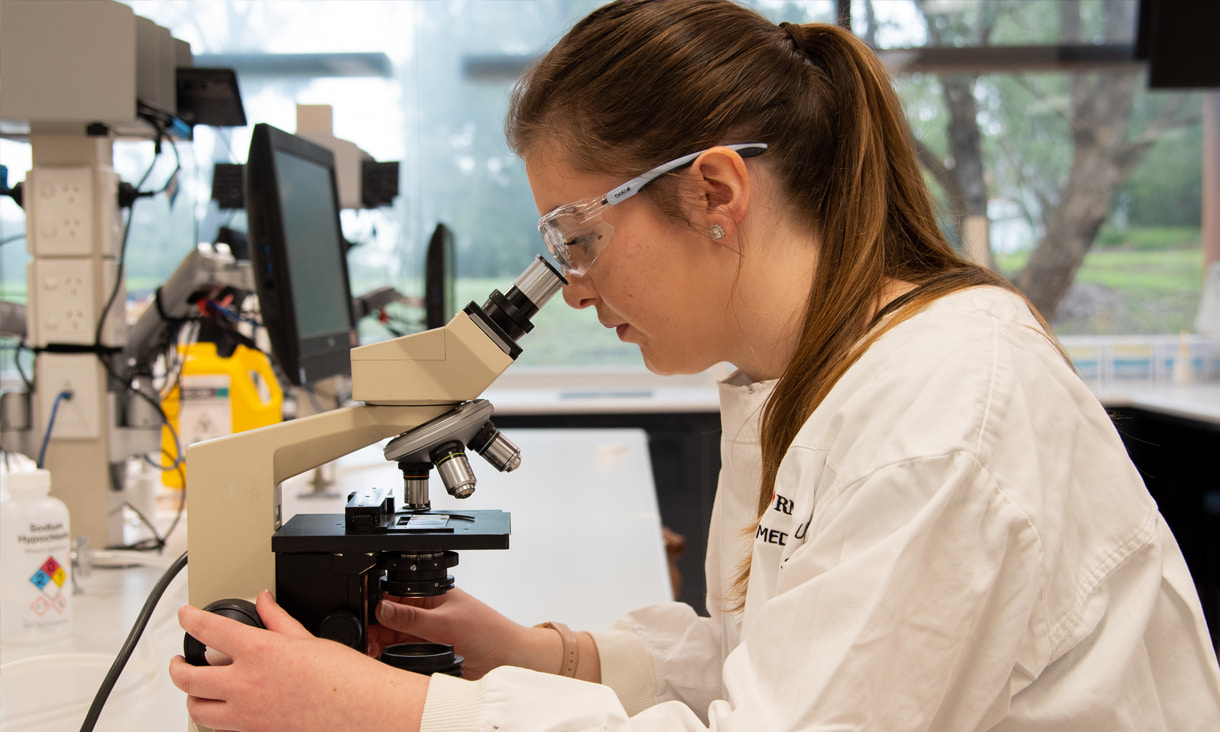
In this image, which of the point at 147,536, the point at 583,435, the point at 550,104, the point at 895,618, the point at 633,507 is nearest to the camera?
the point at 895,618

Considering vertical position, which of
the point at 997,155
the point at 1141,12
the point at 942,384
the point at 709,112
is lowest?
the point at 942,384

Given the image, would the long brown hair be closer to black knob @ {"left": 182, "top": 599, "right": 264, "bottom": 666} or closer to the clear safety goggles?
the clear safety goggles

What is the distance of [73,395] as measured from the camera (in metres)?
1.51

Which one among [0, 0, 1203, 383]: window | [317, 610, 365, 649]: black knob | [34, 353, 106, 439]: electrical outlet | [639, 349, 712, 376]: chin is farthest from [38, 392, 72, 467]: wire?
[0, 0, 1203, 383]: window

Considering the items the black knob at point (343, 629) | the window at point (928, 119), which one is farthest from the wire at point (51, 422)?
the window at point (928, 119)

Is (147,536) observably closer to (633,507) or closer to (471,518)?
(633,507)

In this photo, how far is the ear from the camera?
87cm

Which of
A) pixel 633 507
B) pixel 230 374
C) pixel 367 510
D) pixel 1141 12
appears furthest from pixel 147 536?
pixel 1141 12

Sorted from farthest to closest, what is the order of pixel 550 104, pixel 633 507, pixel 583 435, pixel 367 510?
pixel 583 435, pixel 633 507, pixel 550 104, pixel 367 510

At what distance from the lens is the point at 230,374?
189 centimetres

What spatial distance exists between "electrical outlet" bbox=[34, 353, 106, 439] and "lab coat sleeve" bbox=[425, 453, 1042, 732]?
1258 millimetres

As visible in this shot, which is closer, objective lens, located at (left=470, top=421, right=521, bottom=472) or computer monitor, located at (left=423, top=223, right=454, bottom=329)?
objective lens, located at (left=470, top=421, right=521, bottom=472)

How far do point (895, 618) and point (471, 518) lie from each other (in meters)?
0.42

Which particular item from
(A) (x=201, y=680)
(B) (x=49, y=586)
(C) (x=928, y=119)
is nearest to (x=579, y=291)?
(A) (x=201, y=680)
